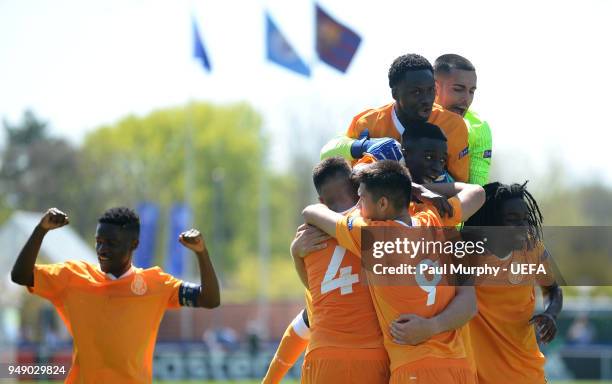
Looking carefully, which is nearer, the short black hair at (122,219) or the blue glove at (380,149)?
the blue glove at (380,149)

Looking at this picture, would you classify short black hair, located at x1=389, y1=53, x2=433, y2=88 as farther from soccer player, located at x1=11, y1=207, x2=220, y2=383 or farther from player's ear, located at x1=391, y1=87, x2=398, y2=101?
soccer player, located at x1=11, y1=207, x2=220, y2=383

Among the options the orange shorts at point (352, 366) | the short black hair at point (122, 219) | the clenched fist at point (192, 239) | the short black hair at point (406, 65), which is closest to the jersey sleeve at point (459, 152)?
the short black hair at point (406, 65)

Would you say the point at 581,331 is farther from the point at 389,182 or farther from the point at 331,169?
the point at 389,182

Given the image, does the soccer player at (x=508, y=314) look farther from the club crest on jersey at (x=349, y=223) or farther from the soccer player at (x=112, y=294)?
the soccer player at (x=112, y=294)

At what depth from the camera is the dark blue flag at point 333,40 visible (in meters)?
24.7

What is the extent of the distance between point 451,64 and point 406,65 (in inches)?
45.5

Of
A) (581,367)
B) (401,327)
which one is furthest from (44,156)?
(401,327)

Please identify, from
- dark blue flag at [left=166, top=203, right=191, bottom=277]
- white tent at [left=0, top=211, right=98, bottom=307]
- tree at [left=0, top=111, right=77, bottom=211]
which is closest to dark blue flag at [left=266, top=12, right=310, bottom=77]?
dark blue flag at [left=166, top=203, right=191, bottom=277]

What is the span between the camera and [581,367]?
27.6 metres

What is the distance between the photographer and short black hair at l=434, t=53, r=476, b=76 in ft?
26.7

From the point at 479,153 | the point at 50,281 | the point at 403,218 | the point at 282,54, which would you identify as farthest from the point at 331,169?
the point at 282,54

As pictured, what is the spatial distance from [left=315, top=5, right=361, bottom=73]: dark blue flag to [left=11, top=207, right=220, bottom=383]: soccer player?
53.9 ft

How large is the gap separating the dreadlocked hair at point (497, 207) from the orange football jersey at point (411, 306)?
106 cm

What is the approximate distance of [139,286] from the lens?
737 centimetres
